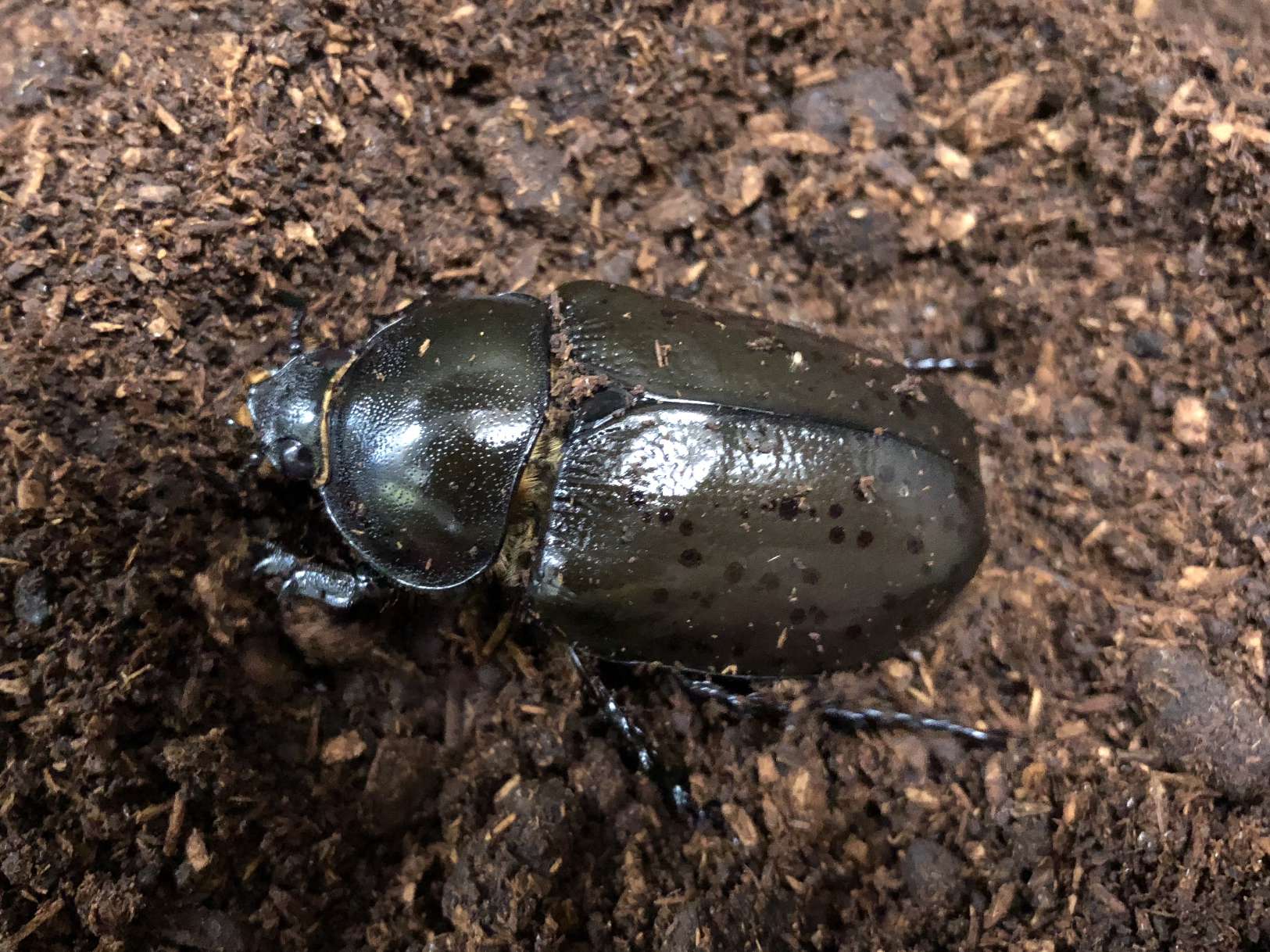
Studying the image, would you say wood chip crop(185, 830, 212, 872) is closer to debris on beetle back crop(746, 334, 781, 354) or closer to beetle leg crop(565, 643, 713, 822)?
beetle leg crop(565, 643, 713, 822)

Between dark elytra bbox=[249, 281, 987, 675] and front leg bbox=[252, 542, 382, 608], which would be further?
front leg bbox=[252, 542, 382, 608]

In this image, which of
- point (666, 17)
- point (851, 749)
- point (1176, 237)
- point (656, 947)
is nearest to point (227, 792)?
point (656, 947)

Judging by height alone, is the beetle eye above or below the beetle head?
below

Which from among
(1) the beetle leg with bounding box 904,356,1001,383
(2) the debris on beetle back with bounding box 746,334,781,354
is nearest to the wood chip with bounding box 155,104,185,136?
(2) the debris on beetle back with bounding box 746,334,781,354

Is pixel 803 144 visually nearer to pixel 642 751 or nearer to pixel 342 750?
pixel 642 751

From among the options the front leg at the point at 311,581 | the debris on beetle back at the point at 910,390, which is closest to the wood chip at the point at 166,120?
the front leg at the point at 311,581

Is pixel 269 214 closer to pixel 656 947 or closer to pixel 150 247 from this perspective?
pixel 150 247

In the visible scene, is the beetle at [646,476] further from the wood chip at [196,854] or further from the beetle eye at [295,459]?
the wood chip at [196,854]
